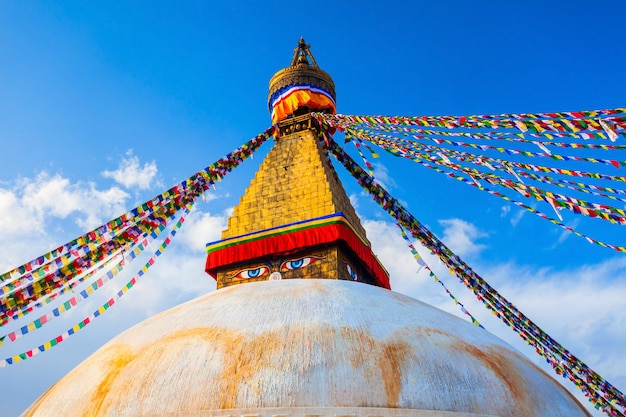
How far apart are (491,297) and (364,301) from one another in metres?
4.94

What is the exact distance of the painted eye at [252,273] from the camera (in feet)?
28.1

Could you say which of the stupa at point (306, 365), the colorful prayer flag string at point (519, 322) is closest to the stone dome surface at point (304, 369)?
the stupa at point (306, 365)

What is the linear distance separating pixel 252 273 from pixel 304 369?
5850 millimetres

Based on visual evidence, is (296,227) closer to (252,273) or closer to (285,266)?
(285,266)

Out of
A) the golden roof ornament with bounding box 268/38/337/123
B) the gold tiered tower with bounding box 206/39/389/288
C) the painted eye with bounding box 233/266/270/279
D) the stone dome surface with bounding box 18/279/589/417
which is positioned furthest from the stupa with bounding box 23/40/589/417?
the golden roof ornament with bounding box 268/38/337/123

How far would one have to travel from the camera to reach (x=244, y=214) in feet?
31.1

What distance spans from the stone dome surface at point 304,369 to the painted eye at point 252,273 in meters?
4.79

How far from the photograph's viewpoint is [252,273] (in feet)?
28.3

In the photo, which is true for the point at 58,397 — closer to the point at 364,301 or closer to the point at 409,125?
the point at 364,301

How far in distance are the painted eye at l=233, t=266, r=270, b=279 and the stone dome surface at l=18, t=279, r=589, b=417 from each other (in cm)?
479

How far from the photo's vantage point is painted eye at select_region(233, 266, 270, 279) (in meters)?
8.57

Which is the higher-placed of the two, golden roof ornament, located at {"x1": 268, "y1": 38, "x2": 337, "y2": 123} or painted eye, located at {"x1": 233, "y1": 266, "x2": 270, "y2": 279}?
golden roof ornament, located at {"x1": 268, "y1": 38, "x2": 337, "y2": 123}

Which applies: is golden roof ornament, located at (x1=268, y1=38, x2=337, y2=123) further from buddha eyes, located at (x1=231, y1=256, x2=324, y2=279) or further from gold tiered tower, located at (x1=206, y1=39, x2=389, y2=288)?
buddha eyes, located at (x1=231, y1=256, x2=324, y2=279)

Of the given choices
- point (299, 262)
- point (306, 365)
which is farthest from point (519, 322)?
point (306, 365)
